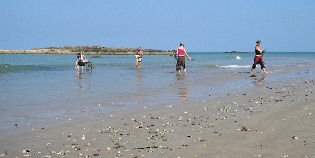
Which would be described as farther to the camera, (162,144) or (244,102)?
(244,102)

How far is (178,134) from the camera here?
19.4 ft

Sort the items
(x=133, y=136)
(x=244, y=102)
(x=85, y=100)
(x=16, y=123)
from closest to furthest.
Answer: (x=133, y=136), (x=16, y=123), (x=244, y=102), (x=85, y=100)

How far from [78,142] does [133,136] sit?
0.84 meters

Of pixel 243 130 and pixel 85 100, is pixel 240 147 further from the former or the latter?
pixel 85 100

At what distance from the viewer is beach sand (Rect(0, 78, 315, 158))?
4.93 meters

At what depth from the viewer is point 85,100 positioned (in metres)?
10.1

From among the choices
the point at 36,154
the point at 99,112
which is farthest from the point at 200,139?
the point at 99,112

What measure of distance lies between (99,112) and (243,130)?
10.8 feet

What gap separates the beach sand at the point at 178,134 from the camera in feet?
16.2

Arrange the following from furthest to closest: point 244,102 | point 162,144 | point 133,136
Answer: point 244,102 < point 133,136 < point 162,144

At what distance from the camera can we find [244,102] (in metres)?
9.44

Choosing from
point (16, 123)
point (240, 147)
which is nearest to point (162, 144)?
point (240, 147)

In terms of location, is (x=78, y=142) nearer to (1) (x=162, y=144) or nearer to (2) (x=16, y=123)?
(1) (x=162, y=144)

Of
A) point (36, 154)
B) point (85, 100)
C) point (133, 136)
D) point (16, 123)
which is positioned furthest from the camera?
point (85, 100)
